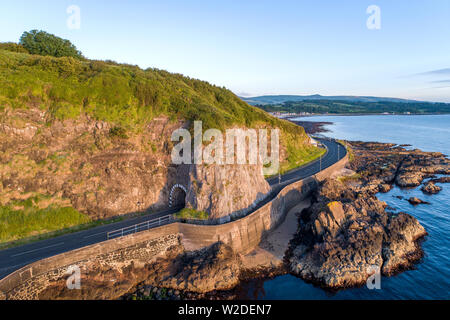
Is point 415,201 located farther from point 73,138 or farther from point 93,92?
point 73,138

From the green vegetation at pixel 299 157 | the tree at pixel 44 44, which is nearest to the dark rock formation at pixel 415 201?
the green vegetation at pixel 299 157

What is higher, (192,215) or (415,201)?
(192,215)

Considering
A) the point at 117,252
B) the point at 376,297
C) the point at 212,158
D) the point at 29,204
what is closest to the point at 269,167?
the point at 212,158

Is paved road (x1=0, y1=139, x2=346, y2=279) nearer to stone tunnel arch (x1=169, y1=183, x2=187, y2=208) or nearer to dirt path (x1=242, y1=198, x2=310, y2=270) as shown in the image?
stone tunnel arch (x1=169, y1=183, x2=187, y2=208)

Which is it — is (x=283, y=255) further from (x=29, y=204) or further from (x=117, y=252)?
(x=29, y=204)

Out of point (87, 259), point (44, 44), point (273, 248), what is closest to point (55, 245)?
point (87, 259)

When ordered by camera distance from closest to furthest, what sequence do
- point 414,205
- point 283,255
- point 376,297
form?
point 376,297 < point 283,255 < point 414,205
